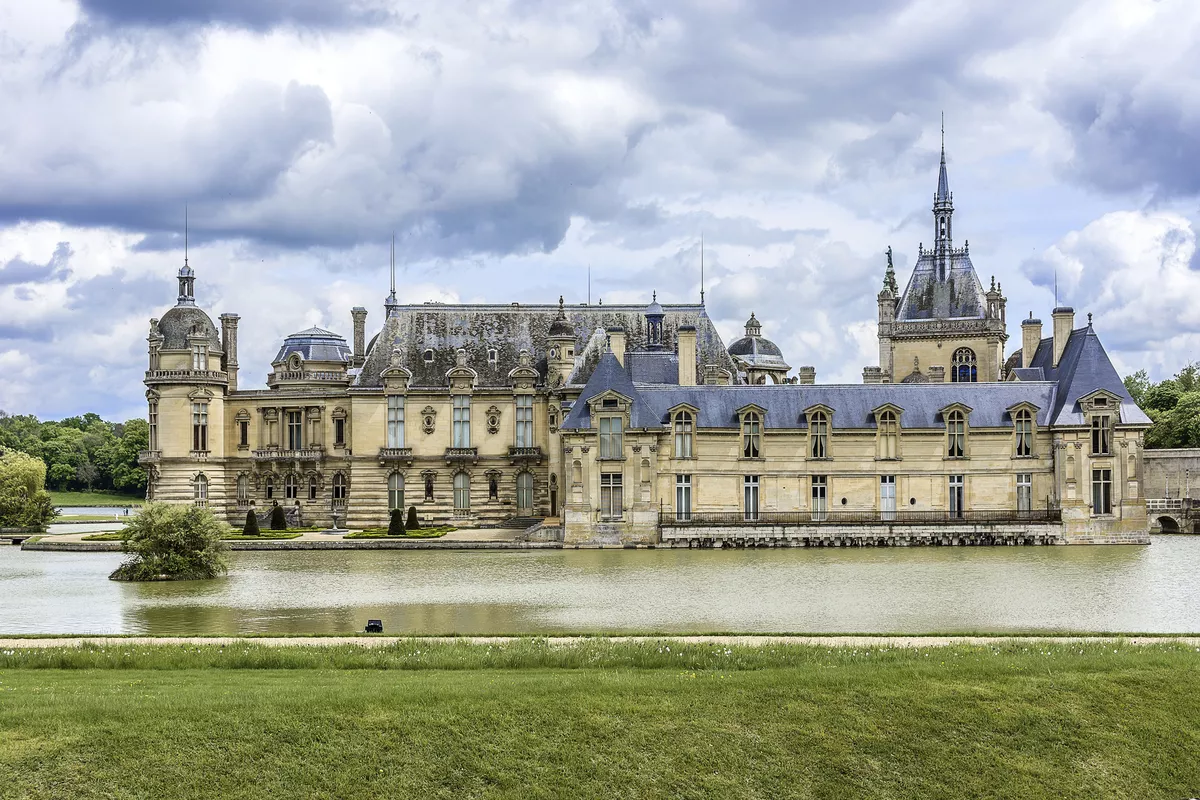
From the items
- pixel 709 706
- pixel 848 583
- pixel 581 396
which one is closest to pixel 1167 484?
pixel 581 396

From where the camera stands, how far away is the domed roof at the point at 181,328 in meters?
70.2

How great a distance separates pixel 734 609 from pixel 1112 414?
105 feet

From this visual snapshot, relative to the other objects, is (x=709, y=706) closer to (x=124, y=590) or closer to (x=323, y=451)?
(x=124, y=590)

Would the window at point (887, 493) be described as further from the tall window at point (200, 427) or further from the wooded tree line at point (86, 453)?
the wooded tree line at point (86, 453)

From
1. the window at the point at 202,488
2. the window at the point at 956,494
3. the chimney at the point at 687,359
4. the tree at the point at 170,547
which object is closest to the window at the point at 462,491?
the window at the point at 202,488

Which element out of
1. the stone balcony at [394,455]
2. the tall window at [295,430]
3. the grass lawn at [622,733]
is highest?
the tall window at [295,430]

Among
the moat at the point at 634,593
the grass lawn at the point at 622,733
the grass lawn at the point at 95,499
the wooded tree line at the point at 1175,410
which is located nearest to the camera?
the grass lawn at the point at 622,733

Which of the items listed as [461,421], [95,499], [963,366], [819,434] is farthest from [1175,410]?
[95,499]

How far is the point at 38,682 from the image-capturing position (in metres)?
20.2

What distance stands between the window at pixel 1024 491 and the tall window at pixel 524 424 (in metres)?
23.9

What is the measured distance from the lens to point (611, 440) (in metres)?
58.4

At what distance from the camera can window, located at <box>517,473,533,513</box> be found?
69.9 meters

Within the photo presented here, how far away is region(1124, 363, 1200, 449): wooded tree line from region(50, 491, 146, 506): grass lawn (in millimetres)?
80273

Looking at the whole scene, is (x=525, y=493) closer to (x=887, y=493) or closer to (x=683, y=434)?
(x=683, y=434)
